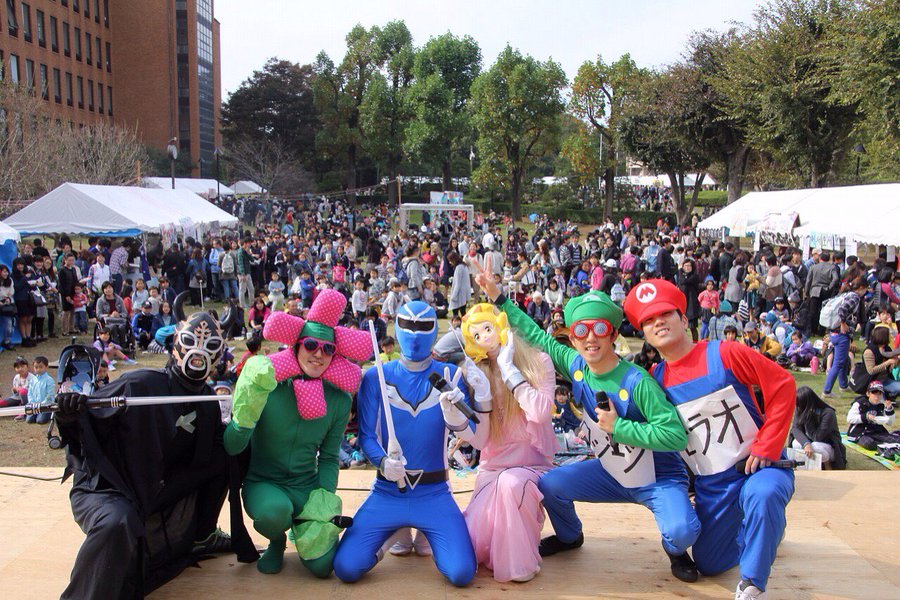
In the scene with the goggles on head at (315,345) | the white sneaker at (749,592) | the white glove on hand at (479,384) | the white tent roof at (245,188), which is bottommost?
the white sneaker at (749,592)

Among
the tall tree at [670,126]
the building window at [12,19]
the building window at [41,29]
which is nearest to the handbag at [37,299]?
the tall tree at [670,126]

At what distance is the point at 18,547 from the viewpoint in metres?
4.03

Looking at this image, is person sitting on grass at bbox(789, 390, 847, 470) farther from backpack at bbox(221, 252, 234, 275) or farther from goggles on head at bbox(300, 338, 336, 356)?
backpack at bbox(221, 252, 234, 275)

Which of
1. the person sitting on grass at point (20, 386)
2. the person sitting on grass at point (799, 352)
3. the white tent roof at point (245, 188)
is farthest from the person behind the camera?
the white tent roof at point (245, 188)

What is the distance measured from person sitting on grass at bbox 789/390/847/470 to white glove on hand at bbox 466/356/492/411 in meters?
4.37

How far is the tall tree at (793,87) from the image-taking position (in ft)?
72.4

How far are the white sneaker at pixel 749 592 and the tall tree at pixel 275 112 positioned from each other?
48.4 metres

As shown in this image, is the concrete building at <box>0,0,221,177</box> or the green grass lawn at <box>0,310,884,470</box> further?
the concrete building at <box>0,0,221,177</box>

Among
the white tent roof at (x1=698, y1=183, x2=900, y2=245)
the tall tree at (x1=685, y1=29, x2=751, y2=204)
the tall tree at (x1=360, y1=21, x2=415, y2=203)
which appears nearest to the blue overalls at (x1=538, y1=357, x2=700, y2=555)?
the white tent roof at (x1=698, y1=183, x2=900, y2=245)

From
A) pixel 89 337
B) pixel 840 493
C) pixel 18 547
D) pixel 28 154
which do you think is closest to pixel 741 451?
pixel 840 493

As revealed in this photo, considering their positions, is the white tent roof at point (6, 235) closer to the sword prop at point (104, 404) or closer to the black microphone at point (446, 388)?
the sword prop at point (104, 404)

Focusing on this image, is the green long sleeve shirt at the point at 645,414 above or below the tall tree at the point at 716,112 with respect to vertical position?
below

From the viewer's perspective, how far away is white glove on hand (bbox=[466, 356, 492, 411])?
3879 millimetres

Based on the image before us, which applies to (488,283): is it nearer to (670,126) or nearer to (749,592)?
(749,592)
